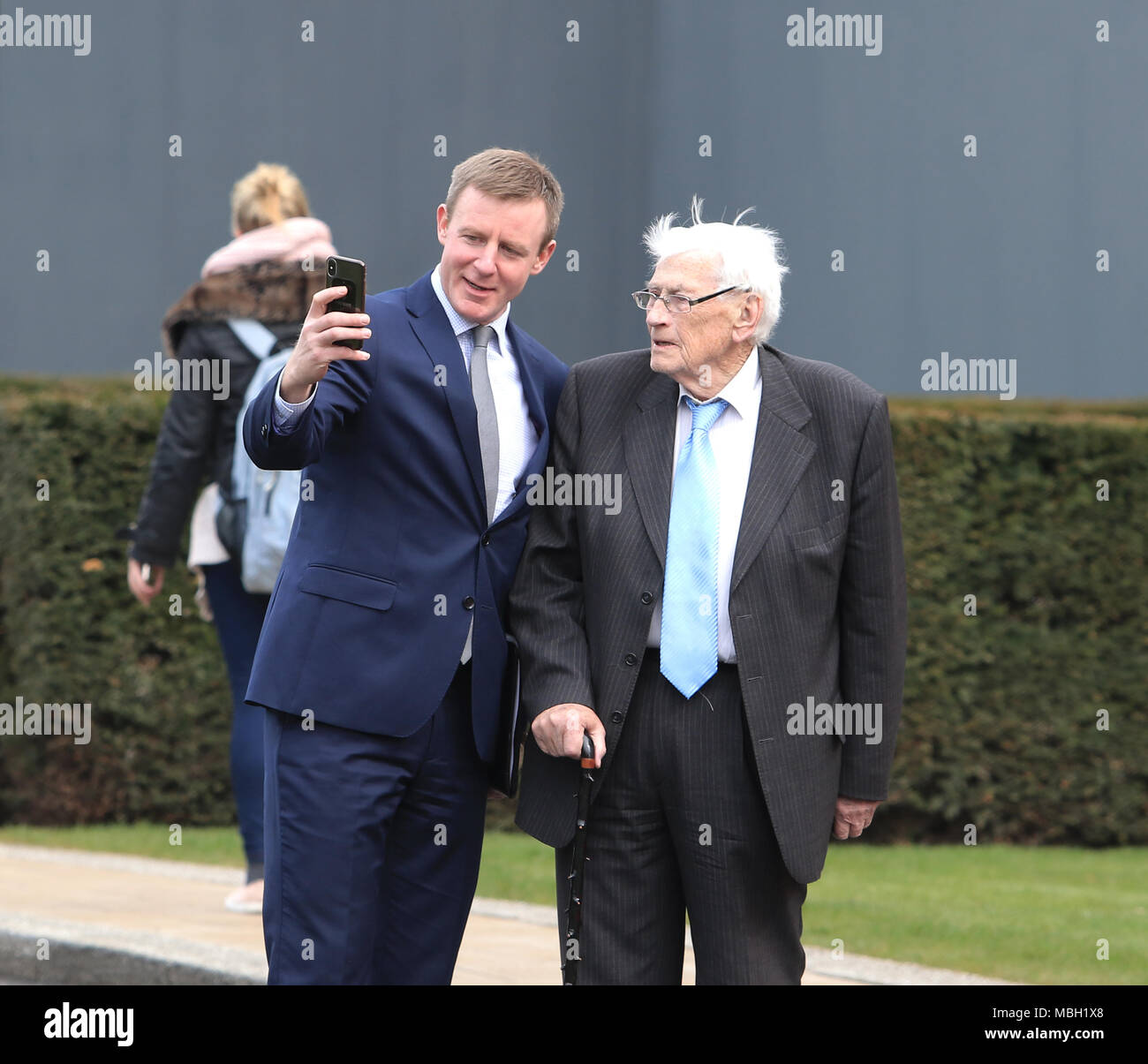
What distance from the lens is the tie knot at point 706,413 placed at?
3473 millimetres

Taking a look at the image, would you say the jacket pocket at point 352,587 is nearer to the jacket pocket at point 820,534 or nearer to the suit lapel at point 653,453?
the suit lapel at point 653,453

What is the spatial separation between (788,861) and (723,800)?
0.18 m

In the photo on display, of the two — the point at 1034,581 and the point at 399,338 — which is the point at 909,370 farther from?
the point at 399,338

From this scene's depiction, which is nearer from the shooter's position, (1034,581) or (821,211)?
(1034,581)

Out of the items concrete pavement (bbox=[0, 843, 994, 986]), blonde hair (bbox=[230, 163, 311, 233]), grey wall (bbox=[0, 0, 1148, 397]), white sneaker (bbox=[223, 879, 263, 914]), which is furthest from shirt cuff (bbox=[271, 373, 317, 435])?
grey wall (bbox=[0, 0, 1148, 397])

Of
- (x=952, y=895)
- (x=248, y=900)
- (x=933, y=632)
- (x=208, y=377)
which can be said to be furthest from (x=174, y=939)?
(x=933, y=632)

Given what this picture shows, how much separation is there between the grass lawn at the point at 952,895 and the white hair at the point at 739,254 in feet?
10.0

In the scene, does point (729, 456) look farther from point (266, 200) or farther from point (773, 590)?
point (266, 200)

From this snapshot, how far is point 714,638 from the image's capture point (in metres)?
3.36

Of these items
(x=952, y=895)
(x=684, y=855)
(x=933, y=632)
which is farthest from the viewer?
(x=933, y=632)

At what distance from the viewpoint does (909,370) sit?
31.3ft

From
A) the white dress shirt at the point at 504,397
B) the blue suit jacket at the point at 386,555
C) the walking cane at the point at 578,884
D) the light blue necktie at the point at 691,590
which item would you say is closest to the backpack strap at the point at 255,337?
the white dress shirt at the point at 504,397

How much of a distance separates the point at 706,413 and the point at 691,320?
21 centimetres

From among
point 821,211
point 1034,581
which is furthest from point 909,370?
point 1034,581
